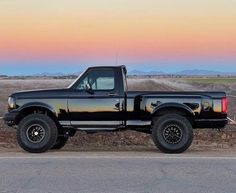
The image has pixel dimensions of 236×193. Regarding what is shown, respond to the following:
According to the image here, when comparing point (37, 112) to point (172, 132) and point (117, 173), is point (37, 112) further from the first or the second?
point (117, 173)

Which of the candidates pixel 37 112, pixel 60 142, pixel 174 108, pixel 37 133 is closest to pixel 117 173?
pixel 174 108

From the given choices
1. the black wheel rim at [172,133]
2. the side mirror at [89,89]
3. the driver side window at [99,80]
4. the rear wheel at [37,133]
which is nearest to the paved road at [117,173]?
the rear wheel at [37,133]

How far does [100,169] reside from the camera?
33.4 ft

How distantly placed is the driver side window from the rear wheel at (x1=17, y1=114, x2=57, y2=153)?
1.08 meters

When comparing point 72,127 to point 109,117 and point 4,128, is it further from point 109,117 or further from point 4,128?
point 4,128

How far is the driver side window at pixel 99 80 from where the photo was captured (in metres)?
13.1

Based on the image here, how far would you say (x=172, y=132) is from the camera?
1284 centimetres

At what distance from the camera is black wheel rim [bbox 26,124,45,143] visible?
42.4ft

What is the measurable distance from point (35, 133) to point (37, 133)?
4 centimetres

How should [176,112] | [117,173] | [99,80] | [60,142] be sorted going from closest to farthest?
[117,173], [176,112], [99,80], [60,142]

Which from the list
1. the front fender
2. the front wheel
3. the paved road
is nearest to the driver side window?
Answer: the front fender

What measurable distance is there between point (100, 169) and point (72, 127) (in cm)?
302

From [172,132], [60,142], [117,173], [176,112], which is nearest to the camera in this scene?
[117,173]

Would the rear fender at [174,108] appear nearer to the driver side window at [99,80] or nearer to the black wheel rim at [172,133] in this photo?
the black wheel rim at [172,133]
